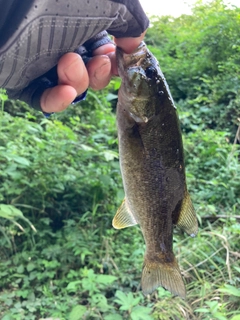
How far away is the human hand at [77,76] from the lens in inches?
51.4

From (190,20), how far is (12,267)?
7.45m

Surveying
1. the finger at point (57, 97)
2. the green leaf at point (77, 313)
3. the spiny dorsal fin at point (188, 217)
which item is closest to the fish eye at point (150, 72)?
the finger at point (57, 97)

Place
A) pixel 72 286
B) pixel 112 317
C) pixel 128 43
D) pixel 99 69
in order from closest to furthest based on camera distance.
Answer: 1. pixel 128 43
2. pixel 99 69
3. pixel 112 317
4. pixel 72 286

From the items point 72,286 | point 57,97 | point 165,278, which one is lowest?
point 72,286

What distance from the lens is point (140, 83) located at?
4.24 ft

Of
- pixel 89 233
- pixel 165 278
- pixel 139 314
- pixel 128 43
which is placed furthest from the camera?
pixel 89 233

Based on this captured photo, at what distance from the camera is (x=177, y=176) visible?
4.68 ft

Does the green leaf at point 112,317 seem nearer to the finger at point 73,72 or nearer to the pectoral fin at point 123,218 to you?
the pectoral fin at point 123,218

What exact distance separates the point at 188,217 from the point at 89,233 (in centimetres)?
160

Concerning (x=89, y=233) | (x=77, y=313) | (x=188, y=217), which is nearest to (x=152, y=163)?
(x=188, y=217)

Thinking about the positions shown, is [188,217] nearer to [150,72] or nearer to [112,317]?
[150,72]

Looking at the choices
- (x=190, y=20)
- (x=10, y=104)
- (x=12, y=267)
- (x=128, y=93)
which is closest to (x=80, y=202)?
(x=12, y=267)

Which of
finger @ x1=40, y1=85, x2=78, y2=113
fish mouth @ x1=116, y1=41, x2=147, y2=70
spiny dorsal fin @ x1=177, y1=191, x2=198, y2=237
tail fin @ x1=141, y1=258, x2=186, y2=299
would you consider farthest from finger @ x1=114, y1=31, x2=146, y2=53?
tail fin @ x1=141, y1=258, x2=186, y2=299

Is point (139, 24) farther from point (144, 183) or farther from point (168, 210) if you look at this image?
point (168, 210)
